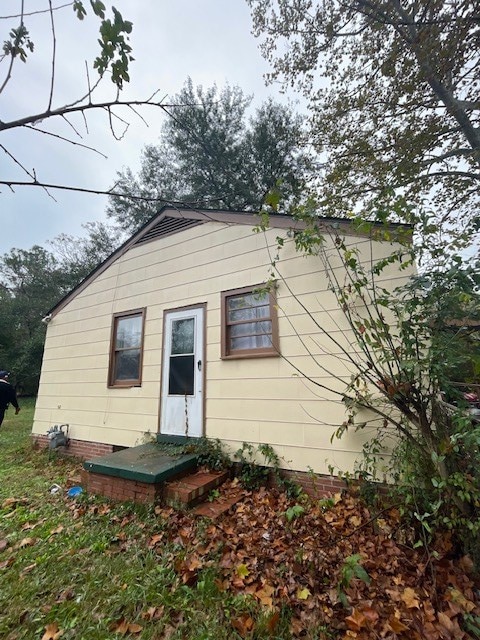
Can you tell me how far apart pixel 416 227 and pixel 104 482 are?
16.0 feet

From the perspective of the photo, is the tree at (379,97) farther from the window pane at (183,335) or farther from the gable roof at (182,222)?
the window pane at (183,335)

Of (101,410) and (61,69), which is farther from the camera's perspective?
(101,410)

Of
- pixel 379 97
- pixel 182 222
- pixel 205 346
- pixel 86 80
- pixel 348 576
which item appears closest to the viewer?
pixel 86 80

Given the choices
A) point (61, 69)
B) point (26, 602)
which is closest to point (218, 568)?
point (26, 602)

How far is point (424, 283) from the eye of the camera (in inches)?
105

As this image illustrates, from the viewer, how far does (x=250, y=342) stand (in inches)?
175

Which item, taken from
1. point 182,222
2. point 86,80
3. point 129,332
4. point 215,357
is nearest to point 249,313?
point 215,357

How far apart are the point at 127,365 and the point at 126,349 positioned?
0.32 metres

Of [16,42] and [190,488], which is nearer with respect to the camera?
[16,42]

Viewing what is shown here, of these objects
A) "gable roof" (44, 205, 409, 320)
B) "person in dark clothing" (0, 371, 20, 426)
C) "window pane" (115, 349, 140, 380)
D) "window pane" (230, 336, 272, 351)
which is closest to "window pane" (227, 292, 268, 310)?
"window pane" (230, 336, 272, 351)

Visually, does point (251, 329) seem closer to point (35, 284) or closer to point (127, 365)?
point (127, 365)

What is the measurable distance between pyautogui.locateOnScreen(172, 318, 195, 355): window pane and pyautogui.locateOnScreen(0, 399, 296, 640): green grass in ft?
7.59

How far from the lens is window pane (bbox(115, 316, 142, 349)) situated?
225 inches

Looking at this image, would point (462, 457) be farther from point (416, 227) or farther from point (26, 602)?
point (26, 602)
